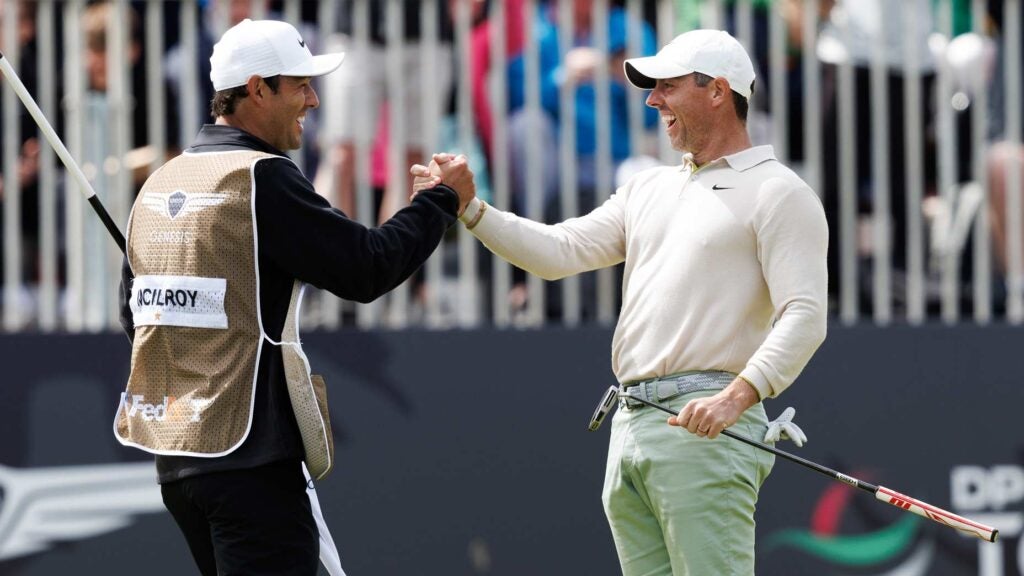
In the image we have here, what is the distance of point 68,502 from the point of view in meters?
7.09

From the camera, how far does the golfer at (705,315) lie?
15.3ft

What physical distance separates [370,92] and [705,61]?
102 inches

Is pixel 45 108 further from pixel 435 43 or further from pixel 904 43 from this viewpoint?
pixel 904 43

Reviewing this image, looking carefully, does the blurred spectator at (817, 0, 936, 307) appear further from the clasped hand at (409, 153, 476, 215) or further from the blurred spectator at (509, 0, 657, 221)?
the clasped hand at (409, 153, 476, 215)

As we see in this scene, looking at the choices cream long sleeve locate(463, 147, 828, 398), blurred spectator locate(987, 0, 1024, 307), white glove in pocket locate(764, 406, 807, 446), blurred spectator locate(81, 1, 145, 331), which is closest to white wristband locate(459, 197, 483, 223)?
cream long sleeve locate(463, 147, 828, 398)

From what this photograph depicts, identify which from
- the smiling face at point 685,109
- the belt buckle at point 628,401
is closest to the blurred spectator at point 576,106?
the smiling face at point 685,109

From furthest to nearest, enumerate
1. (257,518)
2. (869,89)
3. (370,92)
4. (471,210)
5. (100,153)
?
(869,89) → (370,92) → (100,153) → (471,210) → (257,518)

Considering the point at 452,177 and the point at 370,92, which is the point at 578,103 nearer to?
the point at 370,92

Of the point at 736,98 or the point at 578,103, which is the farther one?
the point at 578,103

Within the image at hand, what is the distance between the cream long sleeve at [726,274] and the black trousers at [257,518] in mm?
1021

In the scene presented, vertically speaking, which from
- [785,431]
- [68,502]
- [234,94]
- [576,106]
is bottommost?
[68,502]

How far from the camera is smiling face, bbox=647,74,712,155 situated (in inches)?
193

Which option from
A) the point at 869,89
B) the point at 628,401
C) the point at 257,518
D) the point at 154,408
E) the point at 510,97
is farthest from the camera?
the point at 869,89

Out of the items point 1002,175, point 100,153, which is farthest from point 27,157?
point 1002,175
